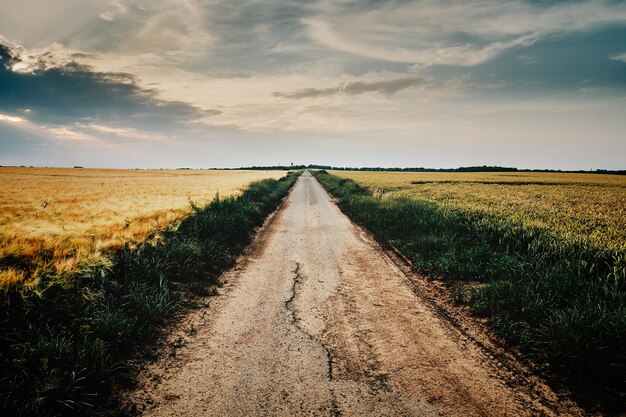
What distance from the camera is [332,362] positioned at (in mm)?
4121

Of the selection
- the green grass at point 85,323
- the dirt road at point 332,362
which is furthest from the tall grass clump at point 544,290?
the green grass at point 85,323

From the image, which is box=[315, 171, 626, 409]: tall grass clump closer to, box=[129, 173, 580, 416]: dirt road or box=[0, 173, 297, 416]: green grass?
box=[129, 173, 580, 416]: dirt road

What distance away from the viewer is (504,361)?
4211mm

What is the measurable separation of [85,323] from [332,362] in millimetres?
3479

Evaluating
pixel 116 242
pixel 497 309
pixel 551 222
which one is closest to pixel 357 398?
pixel 497 309

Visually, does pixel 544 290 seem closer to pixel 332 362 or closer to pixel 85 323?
pixel 332 362

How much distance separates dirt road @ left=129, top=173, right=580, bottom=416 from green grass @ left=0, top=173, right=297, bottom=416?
1.80 feet

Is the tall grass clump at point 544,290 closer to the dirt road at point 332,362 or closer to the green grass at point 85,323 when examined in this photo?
the dirt road at point 332,362

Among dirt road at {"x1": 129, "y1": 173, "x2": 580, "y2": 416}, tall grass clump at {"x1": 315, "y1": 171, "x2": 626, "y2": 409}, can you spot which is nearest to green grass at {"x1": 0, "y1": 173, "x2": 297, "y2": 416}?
dirt road at {"x1": 129, "y1": 173, "x2": 580, "y2": 416}

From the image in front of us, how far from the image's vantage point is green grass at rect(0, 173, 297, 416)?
10.7 feet

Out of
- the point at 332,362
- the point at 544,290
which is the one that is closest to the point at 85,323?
the point at 332,362

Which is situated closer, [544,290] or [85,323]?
[85,323]

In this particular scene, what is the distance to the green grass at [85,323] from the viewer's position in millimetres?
3270

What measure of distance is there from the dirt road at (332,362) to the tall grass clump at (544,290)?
0.55 m
